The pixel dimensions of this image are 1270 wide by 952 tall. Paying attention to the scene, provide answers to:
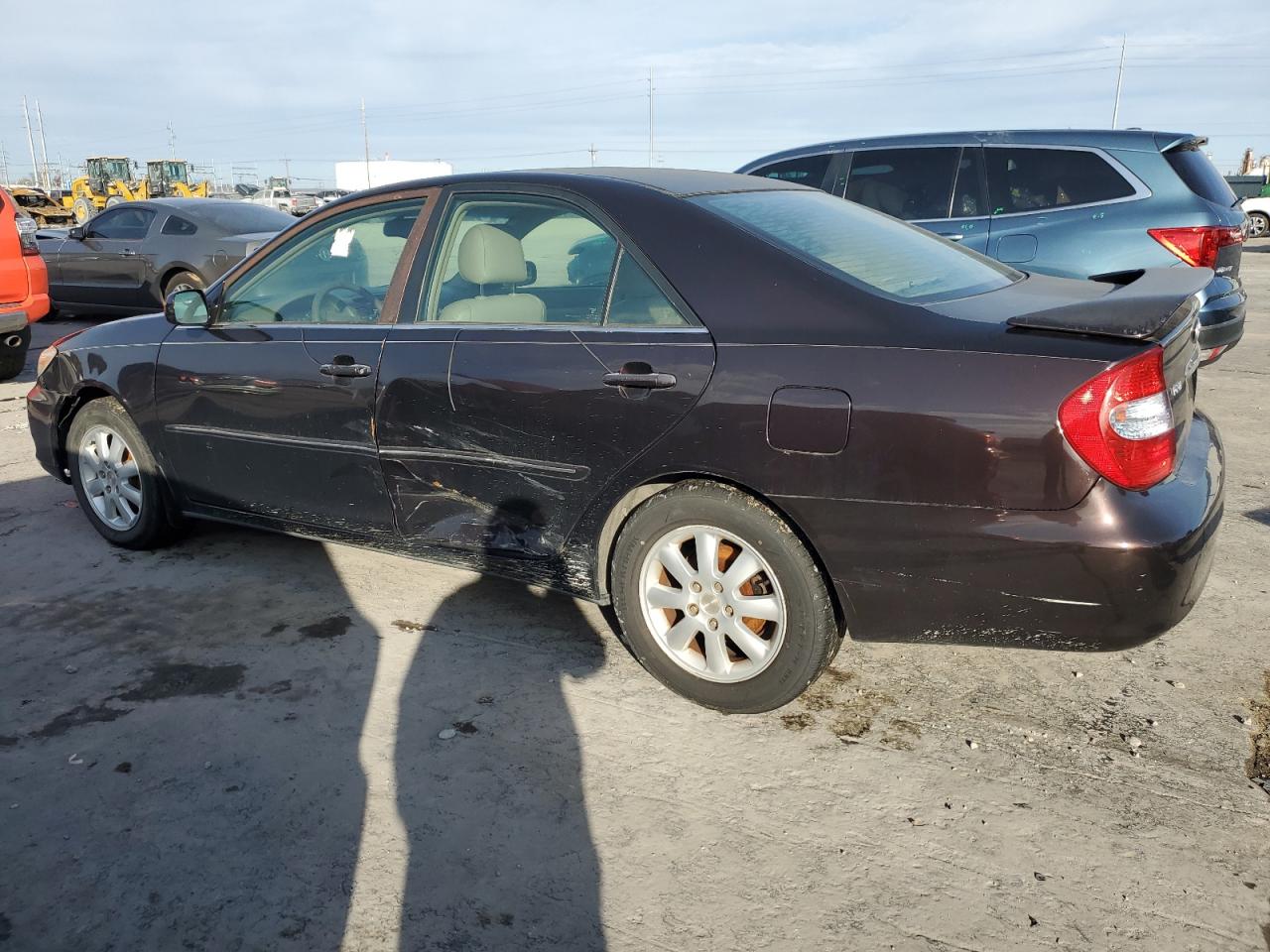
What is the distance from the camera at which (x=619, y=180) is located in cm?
334

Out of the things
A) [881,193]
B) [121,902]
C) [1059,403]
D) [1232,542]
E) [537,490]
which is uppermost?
[881,193]

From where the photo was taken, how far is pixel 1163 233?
6066 millimetres

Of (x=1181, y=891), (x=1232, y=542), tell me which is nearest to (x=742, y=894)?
(x=1181, y=891)

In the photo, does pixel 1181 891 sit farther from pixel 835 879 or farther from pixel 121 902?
pixel 121 902

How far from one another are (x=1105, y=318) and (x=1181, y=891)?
4.52 ft

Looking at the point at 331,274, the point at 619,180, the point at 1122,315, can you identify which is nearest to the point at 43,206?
the point at 331,274

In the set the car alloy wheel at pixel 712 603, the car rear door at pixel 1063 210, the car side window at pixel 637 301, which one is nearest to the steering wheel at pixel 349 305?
the car side window at pixel 637 301

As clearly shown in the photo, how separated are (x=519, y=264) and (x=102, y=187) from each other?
4441 cm

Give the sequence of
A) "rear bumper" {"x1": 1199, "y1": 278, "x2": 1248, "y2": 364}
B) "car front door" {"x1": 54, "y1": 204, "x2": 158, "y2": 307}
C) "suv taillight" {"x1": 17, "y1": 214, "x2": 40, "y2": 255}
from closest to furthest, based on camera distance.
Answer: "rear bumper" {"x1": 1199, "y1": 278, "x2": 1248, "y2": 364} → "suv taillight" {"x1": 17, "y1": 214, "x2": 40, "y2": 255} → "car front door" {"x1": 54, "y1": 204, "x2": 158, "y2": 307}

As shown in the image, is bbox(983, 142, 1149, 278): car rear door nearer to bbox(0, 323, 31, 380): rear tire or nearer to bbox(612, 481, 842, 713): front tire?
bbox(612, 481, 842, 713): front tire

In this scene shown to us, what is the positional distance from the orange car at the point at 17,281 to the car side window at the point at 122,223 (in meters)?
3.28

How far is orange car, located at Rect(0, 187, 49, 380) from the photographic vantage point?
827 cm

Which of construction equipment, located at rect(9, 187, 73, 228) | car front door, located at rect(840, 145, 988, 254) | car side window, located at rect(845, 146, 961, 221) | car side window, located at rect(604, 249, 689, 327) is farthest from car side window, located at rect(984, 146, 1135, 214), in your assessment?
construction equipment, located at rect(9, 187, 73, 228)

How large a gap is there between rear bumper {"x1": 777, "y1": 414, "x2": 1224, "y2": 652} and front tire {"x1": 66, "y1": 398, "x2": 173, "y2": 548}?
3000 millimetres
